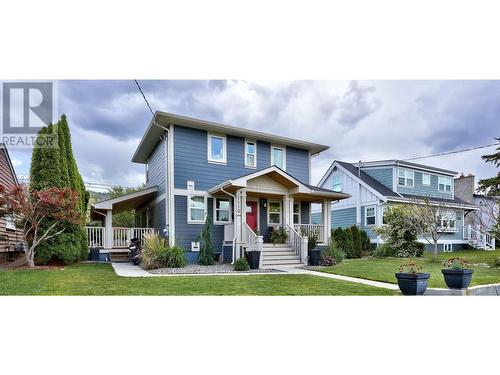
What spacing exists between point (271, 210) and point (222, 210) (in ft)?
5.36

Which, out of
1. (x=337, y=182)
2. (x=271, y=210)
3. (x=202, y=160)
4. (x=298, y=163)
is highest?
(x=298, y=163)

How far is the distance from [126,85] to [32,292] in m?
3.62

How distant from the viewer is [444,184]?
1029 centimetres

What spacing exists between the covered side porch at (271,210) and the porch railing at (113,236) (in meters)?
2.44

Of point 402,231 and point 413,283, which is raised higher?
point 402,231

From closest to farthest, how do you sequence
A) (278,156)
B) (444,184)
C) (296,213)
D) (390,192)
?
(444,184) < (278,156) < (296,213) < (390,192)

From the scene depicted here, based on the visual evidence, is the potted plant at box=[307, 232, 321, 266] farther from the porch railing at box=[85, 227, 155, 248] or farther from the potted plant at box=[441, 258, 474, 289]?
the porch railing at box=[85, 227, 155, 248]

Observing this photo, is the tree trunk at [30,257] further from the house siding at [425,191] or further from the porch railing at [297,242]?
the house siding at [425,191]

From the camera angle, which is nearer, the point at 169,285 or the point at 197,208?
the point at 169,285

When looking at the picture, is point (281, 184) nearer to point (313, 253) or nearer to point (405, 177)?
point (313, 253)

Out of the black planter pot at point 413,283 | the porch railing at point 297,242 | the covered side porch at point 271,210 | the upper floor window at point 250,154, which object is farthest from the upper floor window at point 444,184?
the black planter pot at point 413,283
